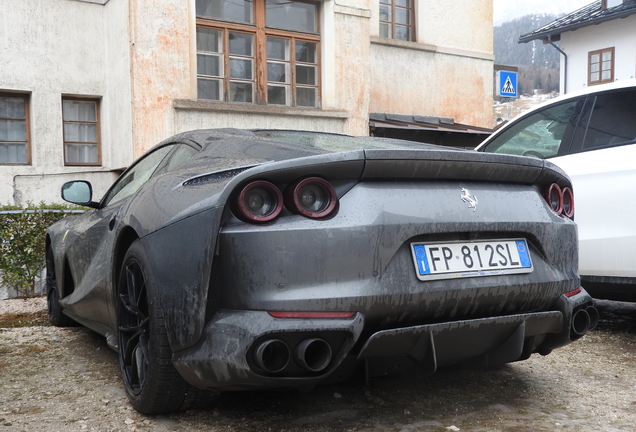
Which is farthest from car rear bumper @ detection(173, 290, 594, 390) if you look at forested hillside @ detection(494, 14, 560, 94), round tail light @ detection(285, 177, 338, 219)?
forested hillside @ detection(494, 14, 560, 94)

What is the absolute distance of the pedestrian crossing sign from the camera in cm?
1386

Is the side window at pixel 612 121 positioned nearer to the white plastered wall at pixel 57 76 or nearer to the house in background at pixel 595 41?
the white plastered wall at pixel 57 76

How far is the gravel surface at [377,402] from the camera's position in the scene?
2.84 metres

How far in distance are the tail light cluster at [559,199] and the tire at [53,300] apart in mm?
3370

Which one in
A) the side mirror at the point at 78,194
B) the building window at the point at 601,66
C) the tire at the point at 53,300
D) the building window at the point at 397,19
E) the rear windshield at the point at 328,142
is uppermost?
the building window at the point at 601,66

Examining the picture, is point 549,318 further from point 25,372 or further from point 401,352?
point 25,372

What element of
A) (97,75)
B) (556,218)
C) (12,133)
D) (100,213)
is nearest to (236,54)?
(97,75)

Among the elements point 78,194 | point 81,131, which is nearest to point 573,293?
point 78,194

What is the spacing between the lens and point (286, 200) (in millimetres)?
2490

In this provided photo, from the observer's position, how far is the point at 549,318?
2.81m

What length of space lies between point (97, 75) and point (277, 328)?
1107 cm

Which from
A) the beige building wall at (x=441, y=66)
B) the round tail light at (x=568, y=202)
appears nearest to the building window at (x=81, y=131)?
the beige building wall at (x=441, y=66)

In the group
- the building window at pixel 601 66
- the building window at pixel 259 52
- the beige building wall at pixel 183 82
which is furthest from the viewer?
the building window at pixel 601 66

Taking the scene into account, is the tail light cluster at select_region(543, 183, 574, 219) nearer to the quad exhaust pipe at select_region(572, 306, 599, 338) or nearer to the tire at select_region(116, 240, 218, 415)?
the quad exhaust pipe at select_region(572, 306, 599, 338)
